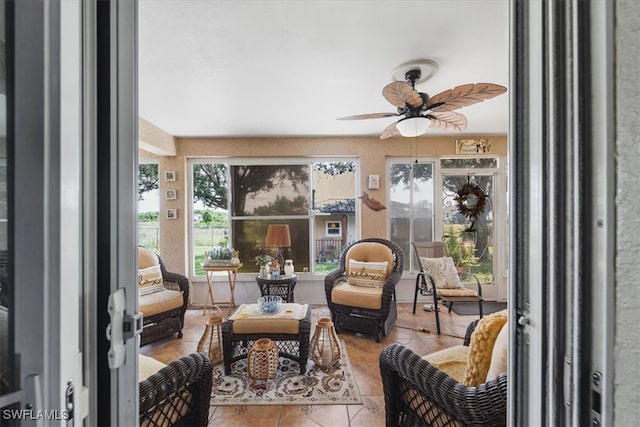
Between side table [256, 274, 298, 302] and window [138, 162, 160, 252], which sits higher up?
window [138, 162, 160, 252]

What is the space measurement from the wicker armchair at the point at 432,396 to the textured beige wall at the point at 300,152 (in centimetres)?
270

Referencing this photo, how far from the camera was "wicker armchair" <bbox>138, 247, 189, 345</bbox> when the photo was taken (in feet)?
8.96

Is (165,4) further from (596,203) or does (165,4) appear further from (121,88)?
(596,203)

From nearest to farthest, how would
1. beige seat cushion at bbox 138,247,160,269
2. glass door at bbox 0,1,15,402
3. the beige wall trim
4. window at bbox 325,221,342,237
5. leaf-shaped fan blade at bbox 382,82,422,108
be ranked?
glass door at bbox 0,1,15,402, leaf-shaped fan blade at bbox 382,82,422,108, beige seat cushion at bbox 138,247,160,269, the beige wall trim, window at bbox 325,221,342,237

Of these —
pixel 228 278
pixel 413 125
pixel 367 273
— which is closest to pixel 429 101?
pixel 413 125

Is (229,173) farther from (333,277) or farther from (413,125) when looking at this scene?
(413,125)

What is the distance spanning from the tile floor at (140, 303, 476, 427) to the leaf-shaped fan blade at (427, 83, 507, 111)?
215 centimetres

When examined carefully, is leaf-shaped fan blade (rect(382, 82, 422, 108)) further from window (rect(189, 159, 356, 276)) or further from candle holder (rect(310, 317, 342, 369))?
window (rect(189, 159, 356, 276))

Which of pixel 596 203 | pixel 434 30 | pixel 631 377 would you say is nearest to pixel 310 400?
pixel 631 377

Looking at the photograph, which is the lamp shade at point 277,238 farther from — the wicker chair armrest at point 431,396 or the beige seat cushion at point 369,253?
the wicker chair armrest at point 431,396

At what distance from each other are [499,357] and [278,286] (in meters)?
2.60

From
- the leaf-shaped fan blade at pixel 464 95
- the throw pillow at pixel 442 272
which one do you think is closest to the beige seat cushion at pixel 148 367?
the leaf-shaped fan blade at pixel 464 95

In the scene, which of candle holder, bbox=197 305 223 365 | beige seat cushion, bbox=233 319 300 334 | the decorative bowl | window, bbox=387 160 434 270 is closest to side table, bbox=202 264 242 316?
candle holder, bbox=197 305 223 365

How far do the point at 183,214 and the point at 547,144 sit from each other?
4332 mm
